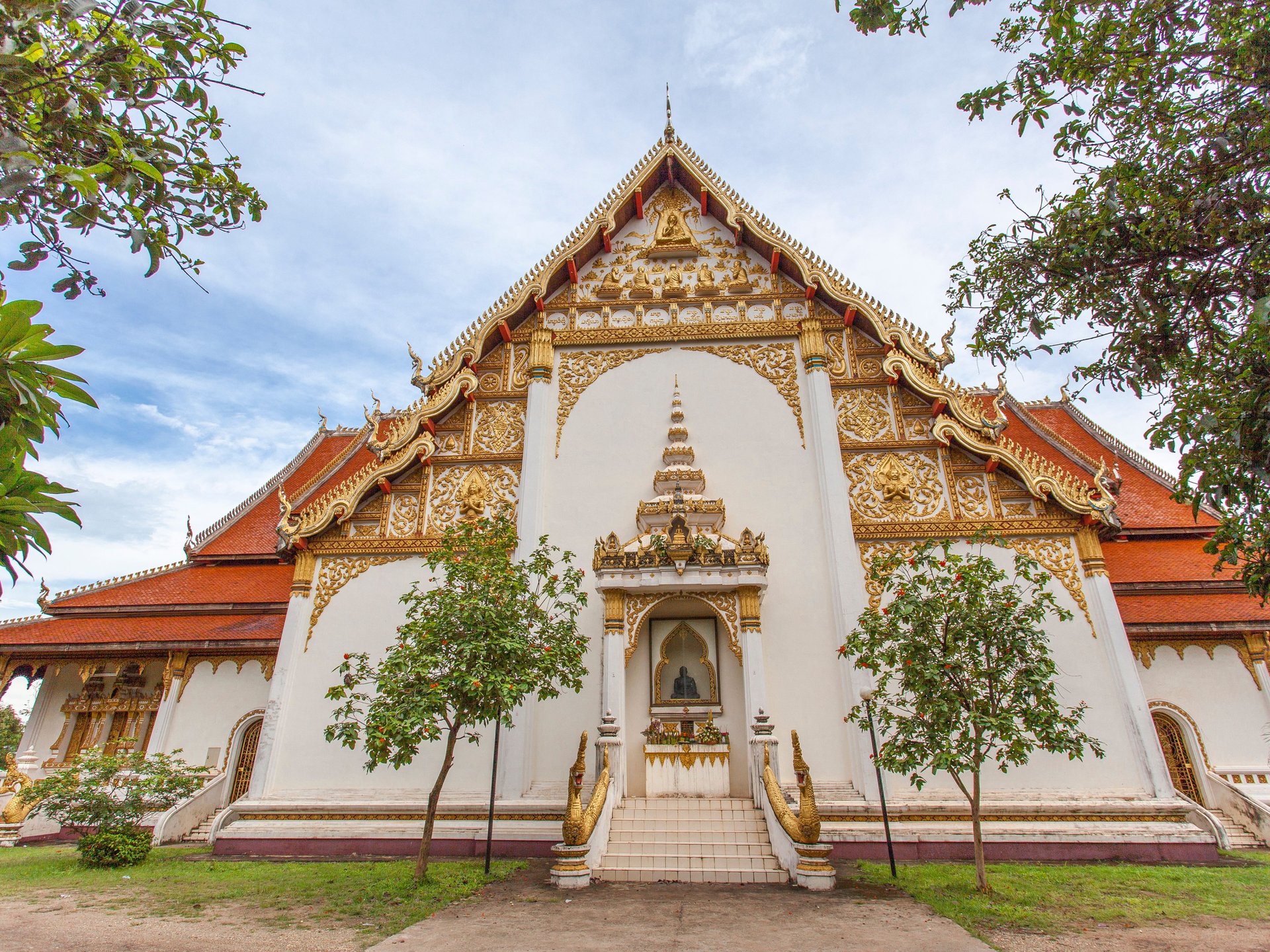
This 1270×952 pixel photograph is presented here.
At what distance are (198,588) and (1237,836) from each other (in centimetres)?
1707

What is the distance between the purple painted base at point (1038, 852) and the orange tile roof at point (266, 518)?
38.4 ft

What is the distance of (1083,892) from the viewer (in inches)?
249

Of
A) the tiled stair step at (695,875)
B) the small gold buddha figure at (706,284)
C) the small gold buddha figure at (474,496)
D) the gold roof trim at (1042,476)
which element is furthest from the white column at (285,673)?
the gold roof trim at (1042,476)

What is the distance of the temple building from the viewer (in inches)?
322

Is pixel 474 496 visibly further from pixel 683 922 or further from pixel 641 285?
pixel 683 922

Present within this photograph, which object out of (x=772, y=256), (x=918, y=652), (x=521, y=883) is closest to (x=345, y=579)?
(x=521, y=883)

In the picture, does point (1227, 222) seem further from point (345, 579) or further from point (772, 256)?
point (345, 579)

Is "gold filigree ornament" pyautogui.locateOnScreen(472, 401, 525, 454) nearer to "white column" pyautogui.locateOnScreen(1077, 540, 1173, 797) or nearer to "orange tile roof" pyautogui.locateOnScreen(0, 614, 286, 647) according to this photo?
"orange tile roof" pyautogui.locateOnScreen(0, 614, 286, 647)

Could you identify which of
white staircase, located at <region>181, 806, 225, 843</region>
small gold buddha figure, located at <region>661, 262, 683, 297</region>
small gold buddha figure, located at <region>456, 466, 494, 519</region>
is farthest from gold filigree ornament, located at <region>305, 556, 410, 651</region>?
small gold buddha figure, located at <region>661, 262, 683, 297</region>

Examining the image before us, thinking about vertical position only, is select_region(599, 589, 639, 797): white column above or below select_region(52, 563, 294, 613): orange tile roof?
below

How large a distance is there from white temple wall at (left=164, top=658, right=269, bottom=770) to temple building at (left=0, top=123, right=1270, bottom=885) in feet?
0.16

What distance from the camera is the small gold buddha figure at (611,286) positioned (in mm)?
11961

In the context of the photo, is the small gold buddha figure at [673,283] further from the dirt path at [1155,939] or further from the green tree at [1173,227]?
the dirt path at [1155,939]

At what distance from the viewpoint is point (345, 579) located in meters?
10.0
